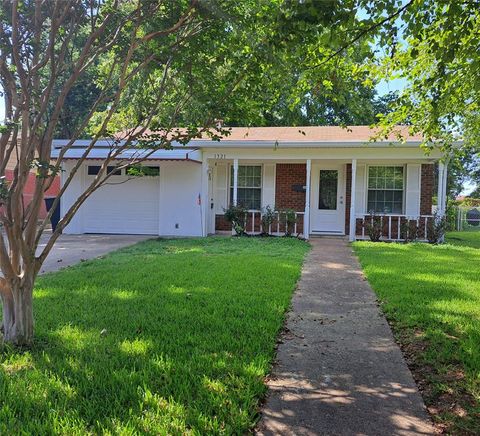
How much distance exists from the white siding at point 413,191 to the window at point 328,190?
2.20 m

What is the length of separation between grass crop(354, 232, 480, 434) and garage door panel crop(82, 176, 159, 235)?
25.1 feet

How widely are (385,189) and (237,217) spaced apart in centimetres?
465

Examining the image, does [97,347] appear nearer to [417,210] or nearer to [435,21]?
[435,21]

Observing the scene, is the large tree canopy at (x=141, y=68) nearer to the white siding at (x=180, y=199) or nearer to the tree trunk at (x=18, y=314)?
the tree trunk at (x=18, y=314)

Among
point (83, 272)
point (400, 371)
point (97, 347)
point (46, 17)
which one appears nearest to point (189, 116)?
point (46, 17)

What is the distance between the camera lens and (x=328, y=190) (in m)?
15.4

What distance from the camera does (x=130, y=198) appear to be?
50.5ft

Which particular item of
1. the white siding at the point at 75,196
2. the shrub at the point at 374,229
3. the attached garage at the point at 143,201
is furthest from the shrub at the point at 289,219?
the white siding at the point at 75,196

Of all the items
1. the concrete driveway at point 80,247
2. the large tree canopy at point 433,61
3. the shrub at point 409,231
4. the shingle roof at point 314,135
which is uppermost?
the shingle roof at point 314,135

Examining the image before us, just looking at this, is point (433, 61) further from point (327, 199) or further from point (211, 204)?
point (211, 204)

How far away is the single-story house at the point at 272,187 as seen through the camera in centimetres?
1386

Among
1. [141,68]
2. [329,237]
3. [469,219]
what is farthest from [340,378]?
[469,219]

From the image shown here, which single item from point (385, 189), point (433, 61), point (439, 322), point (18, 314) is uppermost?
point (433, 61)

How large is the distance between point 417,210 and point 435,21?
1046 centimetres
